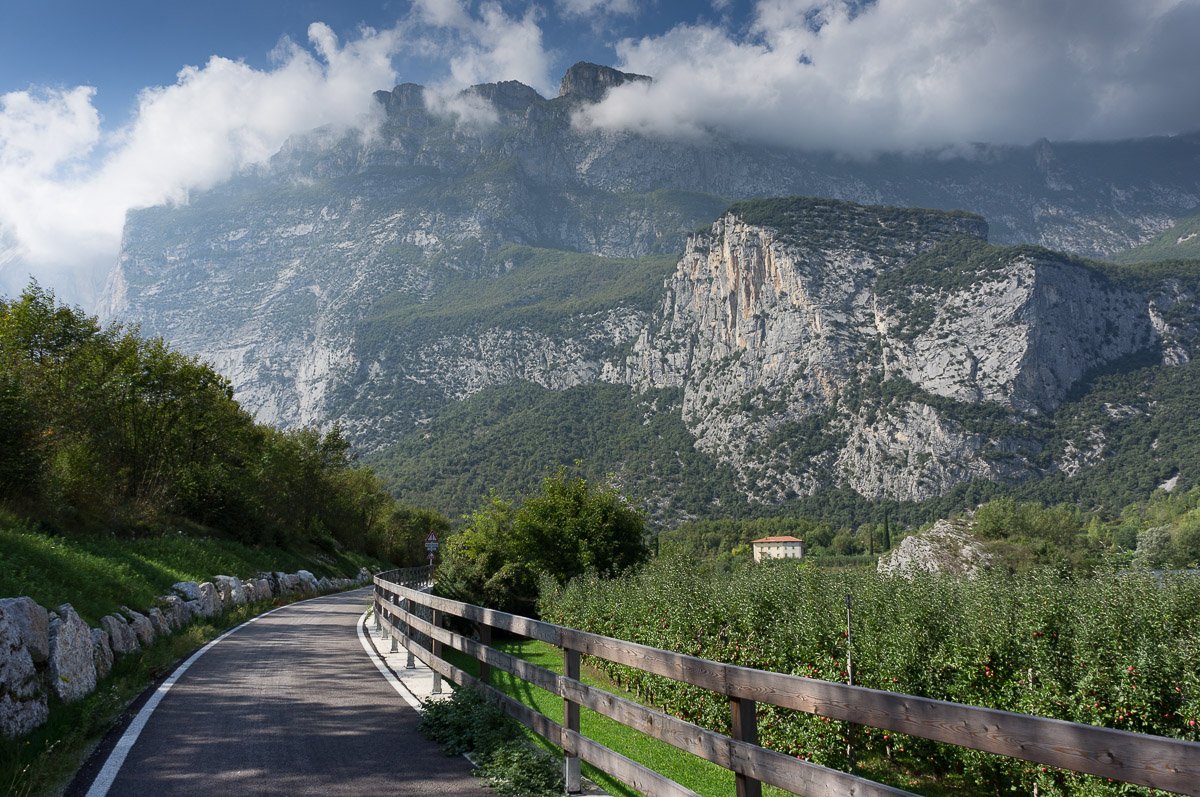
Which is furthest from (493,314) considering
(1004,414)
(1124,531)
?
(1124,531)

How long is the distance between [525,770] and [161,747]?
12.2ft

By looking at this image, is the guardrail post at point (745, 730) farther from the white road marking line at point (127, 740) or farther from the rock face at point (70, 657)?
the rock face at point (70, 657)

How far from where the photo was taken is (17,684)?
286 inches

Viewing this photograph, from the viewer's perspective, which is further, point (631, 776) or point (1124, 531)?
point (1124, 531)

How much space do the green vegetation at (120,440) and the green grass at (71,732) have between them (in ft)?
25.1

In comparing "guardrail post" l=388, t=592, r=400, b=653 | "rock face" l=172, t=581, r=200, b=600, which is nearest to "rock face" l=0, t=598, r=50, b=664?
"guardrail post" l=388, t=592, r=400, b=653

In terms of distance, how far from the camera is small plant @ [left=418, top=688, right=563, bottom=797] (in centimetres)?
586

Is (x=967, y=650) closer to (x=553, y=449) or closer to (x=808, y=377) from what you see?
(x=808, y=377)

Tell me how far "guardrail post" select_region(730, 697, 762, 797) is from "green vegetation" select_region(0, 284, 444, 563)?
1750 centimetres

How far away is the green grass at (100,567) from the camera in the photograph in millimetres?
10344

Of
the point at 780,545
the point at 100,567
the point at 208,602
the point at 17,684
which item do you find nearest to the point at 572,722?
the point at 17,684

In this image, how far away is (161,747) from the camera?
720 cm

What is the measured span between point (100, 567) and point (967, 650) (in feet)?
47.0

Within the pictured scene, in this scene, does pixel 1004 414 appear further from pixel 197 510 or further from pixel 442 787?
pixel 442 787
